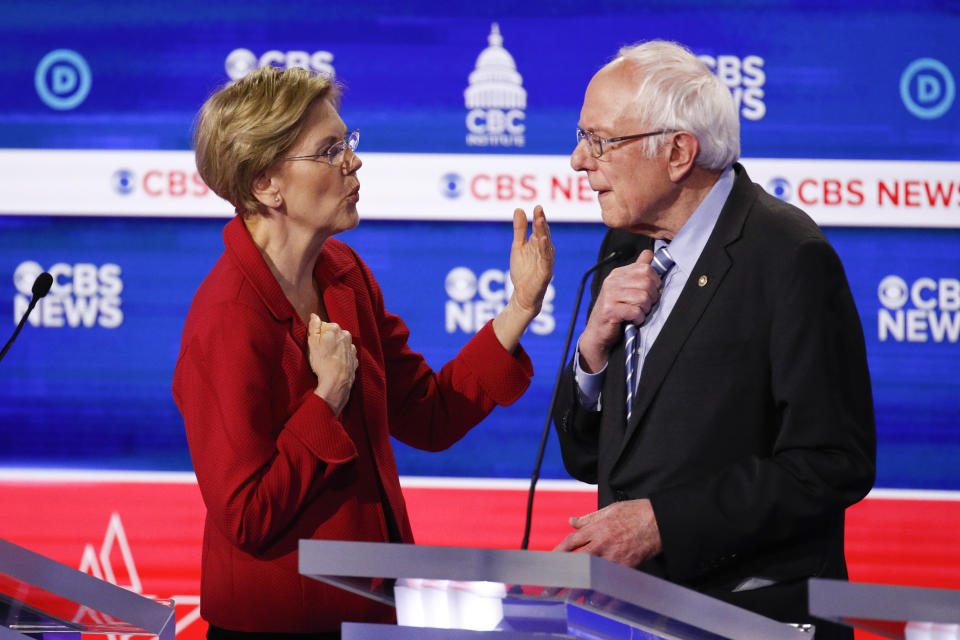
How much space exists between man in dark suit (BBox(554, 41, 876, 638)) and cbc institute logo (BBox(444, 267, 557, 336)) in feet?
4.84

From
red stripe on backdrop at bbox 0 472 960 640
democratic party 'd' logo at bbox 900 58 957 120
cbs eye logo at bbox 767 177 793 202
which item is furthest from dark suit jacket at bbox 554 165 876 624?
democratic party 'd' logo at bbox 900 58 957 120

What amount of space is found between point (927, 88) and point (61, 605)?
9.38ft

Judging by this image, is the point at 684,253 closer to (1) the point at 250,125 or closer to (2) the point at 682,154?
(2) the point at 682,154

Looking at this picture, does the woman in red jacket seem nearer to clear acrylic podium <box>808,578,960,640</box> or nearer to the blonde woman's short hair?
the blonde woman's short hair

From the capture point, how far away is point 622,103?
180 cm

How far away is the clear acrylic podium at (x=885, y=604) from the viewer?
3.06 ft

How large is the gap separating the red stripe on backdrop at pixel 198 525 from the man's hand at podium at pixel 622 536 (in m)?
1.81

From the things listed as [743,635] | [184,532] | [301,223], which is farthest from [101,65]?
[743,635]

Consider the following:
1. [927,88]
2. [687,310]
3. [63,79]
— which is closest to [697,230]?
[687,310]

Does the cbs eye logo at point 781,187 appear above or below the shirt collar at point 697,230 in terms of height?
above

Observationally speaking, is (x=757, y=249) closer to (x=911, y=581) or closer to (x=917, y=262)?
(x=917, y=262)

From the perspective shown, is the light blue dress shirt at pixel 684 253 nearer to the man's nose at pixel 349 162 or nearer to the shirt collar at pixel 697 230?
A: the shirt collar at pixel 697 230

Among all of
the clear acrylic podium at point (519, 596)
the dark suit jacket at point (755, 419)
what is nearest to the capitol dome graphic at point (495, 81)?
the dark suit jacket at point (755, 419)

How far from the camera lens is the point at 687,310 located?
169 centimetres
